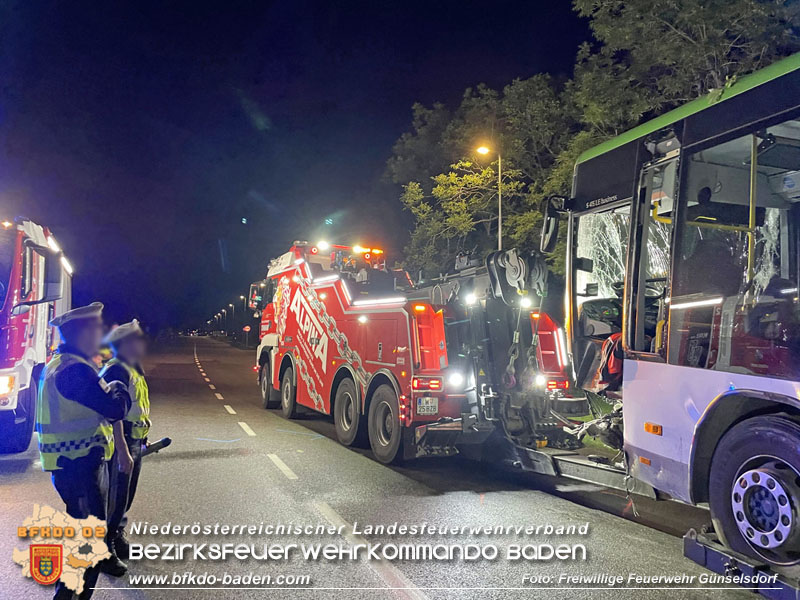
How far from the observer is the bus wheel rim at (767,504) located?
3.51 m

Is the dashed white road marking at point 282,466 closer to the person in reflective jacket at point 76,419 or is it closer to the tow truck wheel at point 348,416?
the tow truck wheel at point 348,416

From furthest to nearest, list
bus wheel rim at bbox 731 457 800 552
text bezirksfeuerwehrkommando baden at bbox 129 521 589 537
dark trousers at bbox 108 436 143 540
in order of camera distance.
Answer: text bezirksfeuerwehrkommando baden at bbox 129 521 589 537 → dark trousers at bbox 108 436 143 540 → bus wheel rim at bbox 731 457 800 552

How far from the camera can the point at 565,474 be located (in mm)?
6000

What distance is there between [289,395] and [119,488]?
7561mm

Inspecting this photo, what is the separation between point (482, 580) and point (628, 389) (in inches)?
74.4

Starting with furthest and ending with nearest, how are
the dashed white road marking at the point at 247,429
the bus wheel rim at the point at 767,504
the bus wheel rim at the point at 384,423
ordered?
the dashed white road marking at the point at 247,429 < the bus wheel rim at the point at 384,423 < the bus wheel rim at the point at 767,504

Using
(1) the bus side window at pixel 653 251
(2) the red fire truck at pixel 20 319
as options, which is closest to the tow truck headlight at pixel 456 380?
(1) the bus side window at pixel 653 251

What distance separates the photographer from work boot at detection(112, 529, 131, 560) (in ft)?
14.9

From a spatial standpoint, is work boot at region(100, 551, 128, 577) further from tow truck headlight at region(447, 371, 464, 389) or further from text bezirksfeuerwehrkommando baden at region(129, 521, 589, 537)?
tow truck headlight at region(447, 371, 464, 389)

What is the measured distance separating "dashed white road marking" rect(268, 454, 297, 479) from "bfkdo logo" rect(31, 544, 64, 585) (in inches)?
134

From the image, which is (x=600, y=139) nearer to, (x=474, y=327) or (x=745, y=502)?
(x=474, y=327)

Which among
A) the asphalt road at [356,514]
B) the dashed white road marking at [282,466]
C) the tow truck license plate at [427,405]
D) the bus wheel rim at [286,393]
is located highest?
the tow truck license plate at [427,405]

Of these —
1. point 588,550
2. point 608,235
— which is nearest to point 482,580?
point 588,550

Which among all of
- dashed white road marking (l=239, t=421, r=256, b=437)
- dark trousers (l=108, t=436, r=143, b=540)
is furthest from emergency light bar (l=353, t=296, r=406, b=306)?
dark trousers (l=108, t=436, r=143, b=540)
